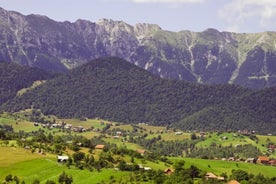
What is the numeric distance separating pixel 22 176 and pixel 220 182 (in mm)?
64021

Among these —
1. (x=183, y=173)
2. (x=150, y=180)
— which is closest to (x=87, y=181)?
(x=150, y=180)

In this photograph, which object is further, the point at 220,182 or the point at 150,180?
the point at 220,182

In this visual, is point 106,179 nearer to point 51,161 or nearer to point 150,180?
point 150,180

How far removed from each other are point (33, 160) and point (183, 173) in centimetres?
5121

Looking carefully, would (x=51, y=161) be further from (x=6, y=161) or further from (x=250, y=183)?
(x=250, y=183)

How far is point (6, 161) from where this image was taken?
198 m

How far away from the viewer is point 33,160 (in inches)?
7825

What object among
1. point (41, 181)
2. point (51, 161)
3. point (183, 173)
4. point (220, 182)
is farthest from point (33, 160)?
point (220, 182)

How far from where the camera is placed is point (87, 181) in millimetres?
177625

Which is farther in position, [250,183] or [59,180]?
[250,183]

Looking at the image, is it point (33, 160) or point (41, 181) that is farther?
point (33, 160)

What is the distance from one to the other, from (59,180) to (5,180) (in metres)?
16.5

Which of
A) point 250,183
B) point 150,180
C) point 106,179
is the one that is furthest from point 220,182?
point 106,179

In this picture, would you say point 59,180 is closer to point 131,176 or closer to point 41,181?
point 41,181
